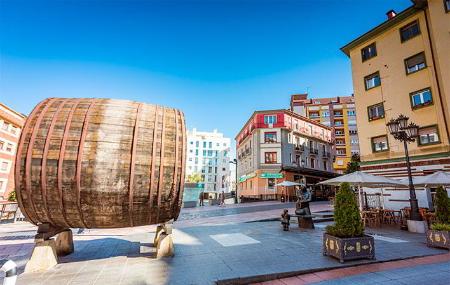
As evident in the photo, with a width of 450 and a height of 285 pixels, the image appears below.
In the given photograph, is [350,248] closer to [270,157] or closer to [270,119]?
[270,157]

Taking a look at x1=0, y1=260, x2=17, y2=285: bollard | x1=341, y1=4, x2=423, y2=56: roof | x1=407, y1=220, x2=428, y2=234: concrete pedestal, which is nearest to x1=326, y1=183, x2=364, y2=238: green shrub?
x1=407, y1=220, x2=428, y2=234: concrete pedestal

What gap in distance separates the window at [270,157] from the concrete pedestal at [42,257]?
3310 cm

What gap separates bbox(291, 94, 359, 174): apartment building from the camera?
50.5 m

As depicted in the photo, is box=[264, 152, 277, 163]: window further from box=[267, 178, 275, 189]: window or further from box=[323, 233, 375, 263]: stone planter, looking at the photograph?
box=[323, 233, 375, 263]: stone planter

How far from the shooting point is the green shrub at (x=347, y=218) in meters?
5.49

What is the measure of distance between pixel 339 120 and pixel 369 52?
3621 cm

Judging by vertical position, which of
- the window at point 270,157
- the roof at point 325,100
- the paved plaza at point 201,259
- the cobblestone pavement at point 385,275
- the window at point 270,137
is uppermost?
the roof at point 325,100

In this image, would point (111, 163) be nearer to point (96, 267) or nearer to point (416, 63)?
point (96, 267)

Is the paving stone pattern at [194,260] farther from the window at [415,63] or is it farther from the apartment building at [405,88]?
the window at [415,63]

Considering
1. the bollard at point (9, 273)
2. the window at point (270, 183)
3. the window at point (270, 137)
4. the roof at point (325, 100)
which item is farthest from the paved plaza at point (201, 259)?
the roof at point (325, 100)

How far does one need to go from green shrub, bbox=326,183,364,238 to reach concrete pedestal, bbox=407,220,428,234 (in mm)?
5601

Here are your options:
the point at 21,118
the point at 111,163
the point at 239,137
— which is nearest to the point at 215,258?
the point at 111,163

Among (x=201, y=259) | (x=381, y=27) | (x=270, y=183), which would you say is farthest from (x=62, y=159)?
(x=270, y=183)

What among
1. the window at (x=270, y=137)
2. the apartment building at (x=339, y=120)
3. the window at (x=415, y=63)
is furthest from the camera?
the apartment building at (x=339, y=120)
